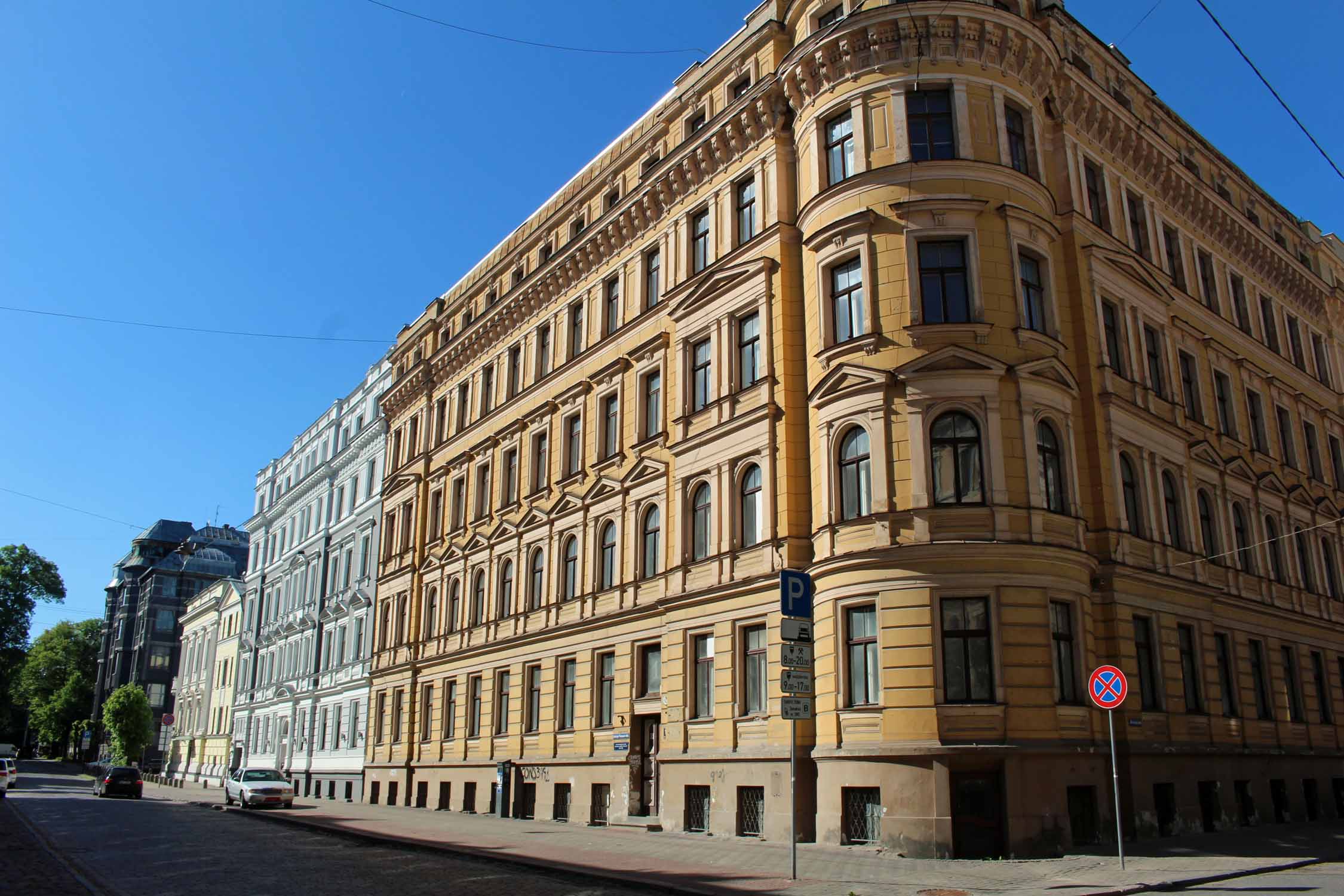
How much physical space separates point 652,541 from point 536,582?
7.51 m

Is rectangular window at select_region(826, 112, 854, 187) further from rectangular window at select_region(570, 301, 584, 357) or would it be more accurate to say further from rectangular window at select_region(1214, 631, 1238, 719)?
rectangular window at select_region(1214, 631, 1238, 719)

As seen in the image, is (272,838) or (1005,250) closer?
(1005,250)

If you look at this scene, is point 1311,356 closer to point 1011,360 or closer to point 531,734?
point 1011,360

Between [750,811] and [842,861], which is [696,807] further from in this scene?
[842,861]

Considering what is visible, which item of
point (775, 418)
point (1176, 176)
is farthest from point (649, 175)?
point (1176, 176)

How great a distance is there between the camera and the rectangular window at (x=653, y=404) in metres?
30.3

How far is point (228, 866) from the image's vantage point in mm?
18672

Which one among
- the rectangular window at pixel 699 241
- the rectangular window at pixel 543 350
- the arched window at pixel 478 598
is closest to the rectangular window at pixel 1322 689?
the rectangular window at pixel 699 241

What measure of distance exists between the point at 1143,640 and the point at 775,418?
10.1 metres

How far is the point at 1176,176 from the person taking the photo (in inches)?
1225

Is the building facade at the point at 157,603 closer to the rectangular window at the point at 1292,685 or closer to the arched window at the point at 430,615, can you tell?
the arched window at the point at 430,615

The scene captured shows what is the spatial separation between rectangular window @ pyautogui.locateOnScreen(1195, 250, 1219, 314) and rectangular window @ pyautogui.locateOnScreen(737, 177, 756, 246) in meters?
14.7

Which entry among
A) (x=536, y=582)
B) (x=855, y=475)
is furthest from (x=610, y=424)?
(x=855, y=475)

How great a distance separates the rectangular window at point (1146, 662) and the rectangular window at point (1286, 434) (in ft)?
44.1
